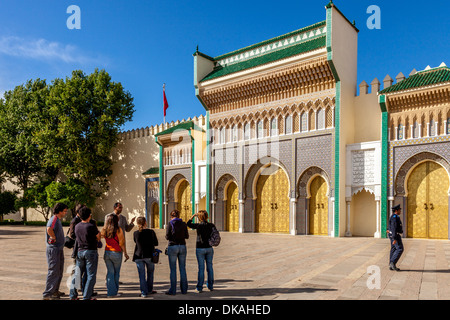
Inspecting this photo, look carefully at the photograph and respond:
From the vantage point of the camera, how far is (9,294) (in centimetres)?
595

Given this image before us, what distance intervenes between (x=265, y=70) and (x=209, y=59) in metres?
4.93

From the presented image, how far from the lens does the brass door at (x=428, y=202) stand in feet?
50.4

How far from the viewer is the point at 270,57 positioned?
65.9ft

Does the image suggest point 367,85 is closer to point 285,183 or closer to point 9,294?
point 285,183

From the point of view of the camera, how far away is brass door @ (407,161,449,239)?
15.4 meters

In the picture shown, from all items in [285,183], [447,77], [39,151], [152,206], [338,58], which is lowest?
[152,206]

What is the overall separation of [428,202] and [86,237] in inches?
573

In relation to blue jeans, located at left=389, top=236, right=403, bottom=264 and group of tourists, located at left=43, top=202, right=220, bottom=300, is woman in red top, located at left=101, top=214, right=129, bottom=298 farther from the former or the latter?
blue jeans, located at left=389, top=236, right=403, bottom=264

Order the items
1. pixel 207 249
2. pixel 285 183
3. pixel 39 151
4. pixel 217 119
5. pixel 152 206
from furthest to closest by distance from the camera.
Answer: pixel 39 151
pixel 152 206
pixel 217 119
pixel 285 183
pixel 207 249

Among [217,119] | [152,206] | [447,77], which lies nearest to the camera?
[447,77]

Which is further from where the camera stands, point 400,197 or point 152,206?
point 152,206

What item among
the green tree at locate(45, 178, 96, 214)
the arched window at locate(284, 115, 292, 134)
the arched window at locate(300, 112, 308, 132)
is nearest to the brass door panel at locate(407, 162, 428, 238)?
the arched window at locate(300, 112, 308, 132)

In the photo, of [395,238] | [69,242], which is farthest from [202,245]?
[395,238]
